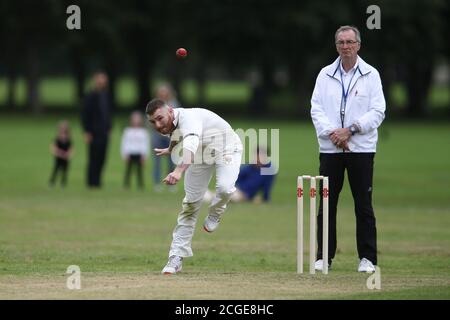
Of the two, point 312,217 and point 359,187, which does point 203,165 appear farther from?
point 359,187

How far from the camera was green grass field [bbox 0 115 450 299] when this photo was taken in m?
11.4

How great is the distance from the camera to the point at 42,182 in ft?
109

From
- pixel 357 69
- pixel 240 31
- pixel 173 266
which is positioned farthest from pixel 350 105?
pixel 240 31

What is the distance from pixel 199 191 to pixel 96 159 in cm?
1610

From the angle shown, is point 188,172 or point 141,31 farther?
point 141,31

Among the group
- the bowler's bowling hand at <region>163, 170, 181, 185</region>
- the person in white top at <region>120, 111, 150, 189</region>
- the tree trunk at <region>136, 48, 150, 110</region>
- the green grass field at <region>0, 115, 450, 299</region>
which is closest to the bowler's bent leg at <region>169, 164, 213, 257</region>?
the green grass field at <region>0, 115, 450, 299</region>

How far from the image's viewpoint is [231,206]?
26438 mm

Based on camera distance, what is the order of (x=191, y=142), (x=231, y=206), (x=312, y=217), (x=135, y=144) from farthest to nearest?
(x=135, y=144) < (x=231, y=206) < (x=312, y=217) < (x=191, y=142)

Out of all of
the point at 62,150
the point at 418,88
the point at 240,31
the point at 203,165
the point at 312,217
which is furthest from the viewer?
the point at 418,88

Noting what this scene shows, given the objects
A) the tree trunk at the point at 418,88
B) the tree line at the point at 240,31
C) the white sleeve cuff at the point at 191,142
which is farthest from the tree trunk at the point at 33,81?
the white sleeve cuff at the point at 191,142

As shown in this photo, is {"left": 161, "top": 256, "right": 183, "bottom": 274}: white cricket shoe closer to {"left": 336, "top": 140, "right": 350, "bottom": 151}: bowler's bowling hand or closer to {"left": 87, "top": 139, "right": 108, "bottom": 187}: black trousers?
{"left": 336, "top": 140, "right": 350, "bottom": 151}: bowler's bowling hand
